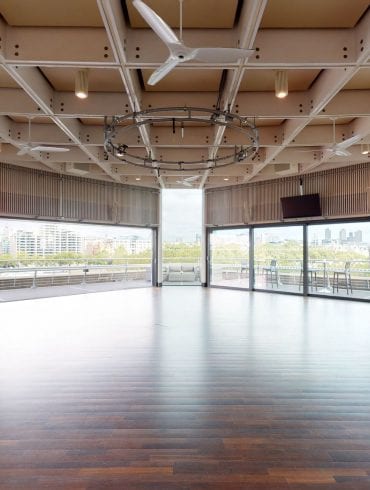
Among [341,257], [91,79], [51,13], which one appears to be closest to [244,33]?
[51,13]

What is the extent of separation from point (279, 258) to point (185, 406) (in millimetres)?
8348

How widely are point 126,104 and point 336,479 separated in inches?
205

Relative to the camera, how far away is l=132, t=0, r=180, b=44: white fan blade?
226 centimetres

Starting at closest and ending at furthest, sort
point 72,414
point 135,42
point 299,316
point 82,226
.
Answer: point 72,414 < point 135,42 < point 299,316 < point 82,226

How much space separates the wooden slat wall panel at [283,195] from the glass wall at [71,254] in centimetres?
305

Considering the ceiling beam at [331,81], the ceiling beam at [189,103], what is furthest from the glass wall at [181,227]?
Answer: the ceiling beam at [189,103]

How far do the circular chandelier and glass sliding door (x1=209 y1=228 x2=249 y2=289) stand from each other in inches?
156

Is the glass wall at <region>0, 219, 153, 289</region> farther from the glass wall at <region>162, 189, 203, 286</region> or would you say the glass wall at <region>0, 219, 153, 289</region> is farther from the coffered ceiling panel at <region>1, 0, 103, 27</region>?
the coffered ceiling panel at <region>1, 0, 103, 27</region>

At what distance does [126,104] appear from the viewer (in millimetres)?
4879

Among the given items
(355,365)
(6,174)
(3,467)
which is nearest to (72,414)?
(3,467)

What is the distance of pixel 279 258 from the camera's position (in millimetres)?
10555

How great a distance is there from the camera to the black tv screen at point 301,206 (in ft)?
29.9

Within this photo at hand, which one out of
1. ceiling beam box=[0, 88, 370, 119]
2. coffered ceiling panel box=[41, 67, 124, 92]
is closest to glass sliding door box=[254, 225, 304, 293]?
ceiling beam box=[0, 88, 370, 119]

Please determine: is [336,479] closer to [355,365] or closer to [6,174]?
[355,365]
